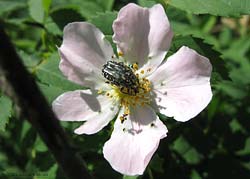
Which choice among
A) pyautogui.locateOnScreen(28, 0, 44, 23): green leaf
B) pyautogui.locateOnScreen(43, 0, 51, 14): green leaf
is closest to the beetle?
pyautogui.locateOnScreen(43, 0, 51, 14): green leaf

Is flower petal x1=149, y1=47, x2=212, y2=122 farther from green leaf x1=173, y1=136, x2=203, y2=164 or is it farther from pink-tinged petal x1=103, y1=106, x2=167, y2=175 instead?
green leaf x1=173, y1=136, x2=203, y2=164

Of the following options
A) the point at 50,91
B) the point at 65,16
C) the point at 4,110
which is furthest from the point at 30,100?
the point at 65,16

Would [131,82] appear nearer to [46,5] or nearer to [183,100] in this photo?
[183,100]

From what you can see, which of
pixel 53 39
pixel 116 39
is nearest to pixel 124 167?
pixel 116 39

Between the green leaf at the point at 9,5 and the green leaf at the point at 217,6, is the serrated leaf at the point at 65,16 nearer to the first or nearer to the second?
the green leaf at the point at 9,5

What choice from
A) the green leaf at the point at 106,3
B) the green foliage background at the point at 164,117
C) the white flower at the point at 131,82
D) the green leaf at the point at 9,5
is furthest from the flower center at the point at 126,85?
the green leaf at the point at 9,5
